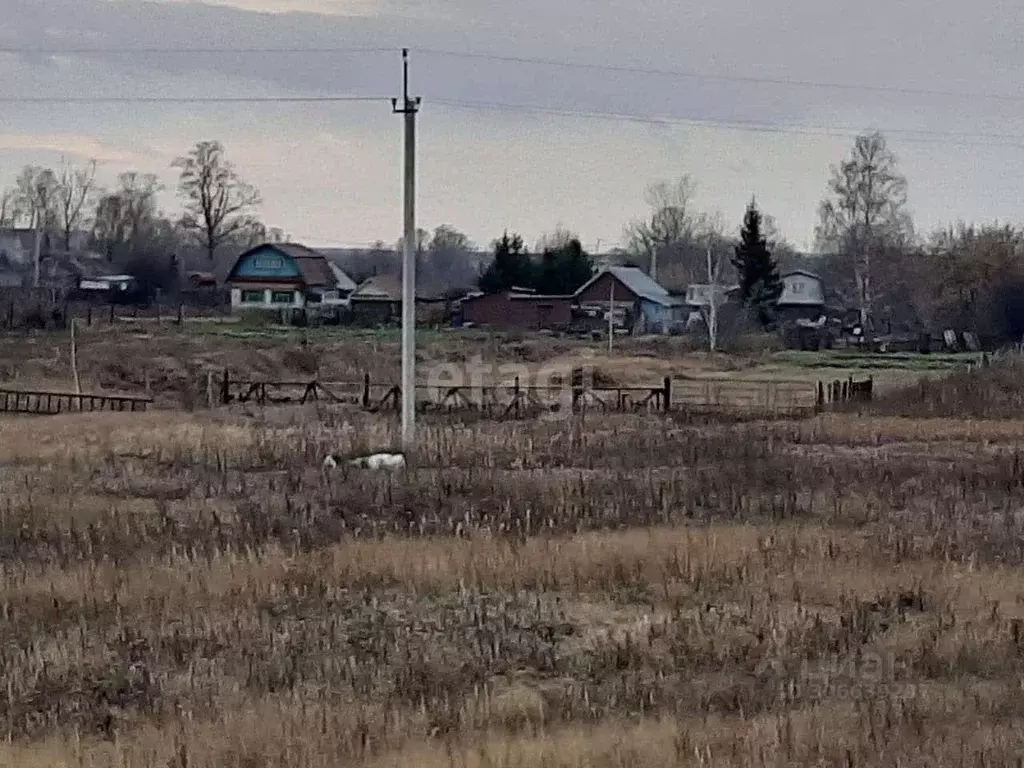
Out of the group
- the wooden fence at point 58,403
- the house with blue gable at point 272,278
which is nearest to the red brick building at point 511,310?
the house with blue gable at point 272,278

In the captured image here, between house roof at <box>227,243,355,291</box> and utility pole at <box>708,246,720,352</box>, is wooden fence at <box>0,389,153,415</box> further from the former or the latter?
house roof at <box>227,243,355,291</box>

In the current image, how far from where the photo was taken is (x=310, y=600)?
1130 centimetres

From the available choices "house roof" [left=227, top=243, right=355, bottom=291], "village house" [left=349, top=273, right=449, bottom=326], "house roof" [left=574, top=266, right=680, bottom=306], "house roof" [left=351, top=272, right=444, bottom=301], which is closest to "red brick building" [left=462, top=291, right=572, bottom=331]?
"village house" [left=349, top=273, right=449, bottom=326]

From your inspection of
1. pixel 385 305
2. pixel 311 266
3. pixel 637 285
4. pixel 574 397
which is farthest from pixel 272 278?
pixel 574 397

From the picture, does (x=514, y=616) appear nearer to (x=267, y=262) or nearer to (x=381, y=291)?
(x=381, y=291)

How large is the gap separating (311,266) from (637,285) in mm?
20004

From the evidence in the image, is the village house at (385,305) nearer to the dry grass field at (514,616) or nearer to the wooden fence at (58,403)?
the wooden fence at (58,403)

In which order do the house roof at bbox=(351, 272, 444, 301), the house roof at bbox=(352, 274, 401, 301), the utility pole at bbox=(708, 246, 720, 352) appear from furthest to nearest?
the house roof at bbox=(352, 274, 401, 301) → the house roof at bbox=(351, 272, 444, 301) → the utility pole at bbox=(708, 246, 720, 352)

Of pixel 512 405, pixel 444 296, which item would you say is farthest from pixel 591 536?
pixel 444 296

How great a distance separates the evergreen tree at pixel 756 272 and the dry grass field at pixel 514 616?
5225 centimetres

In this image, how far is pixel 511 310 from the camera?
249 feet

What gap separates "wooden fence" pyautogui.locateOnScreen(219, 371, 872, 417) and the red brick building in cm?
3147

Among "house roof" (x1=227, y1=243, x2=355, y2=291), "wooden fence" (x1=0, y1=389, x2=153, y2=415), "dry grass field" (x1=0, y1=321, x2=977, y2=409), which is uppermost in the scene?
"house roof" (x1=227, y1=243, x2=355, y2=291)

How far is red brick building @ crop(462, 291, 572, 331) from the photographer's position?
75750mm
